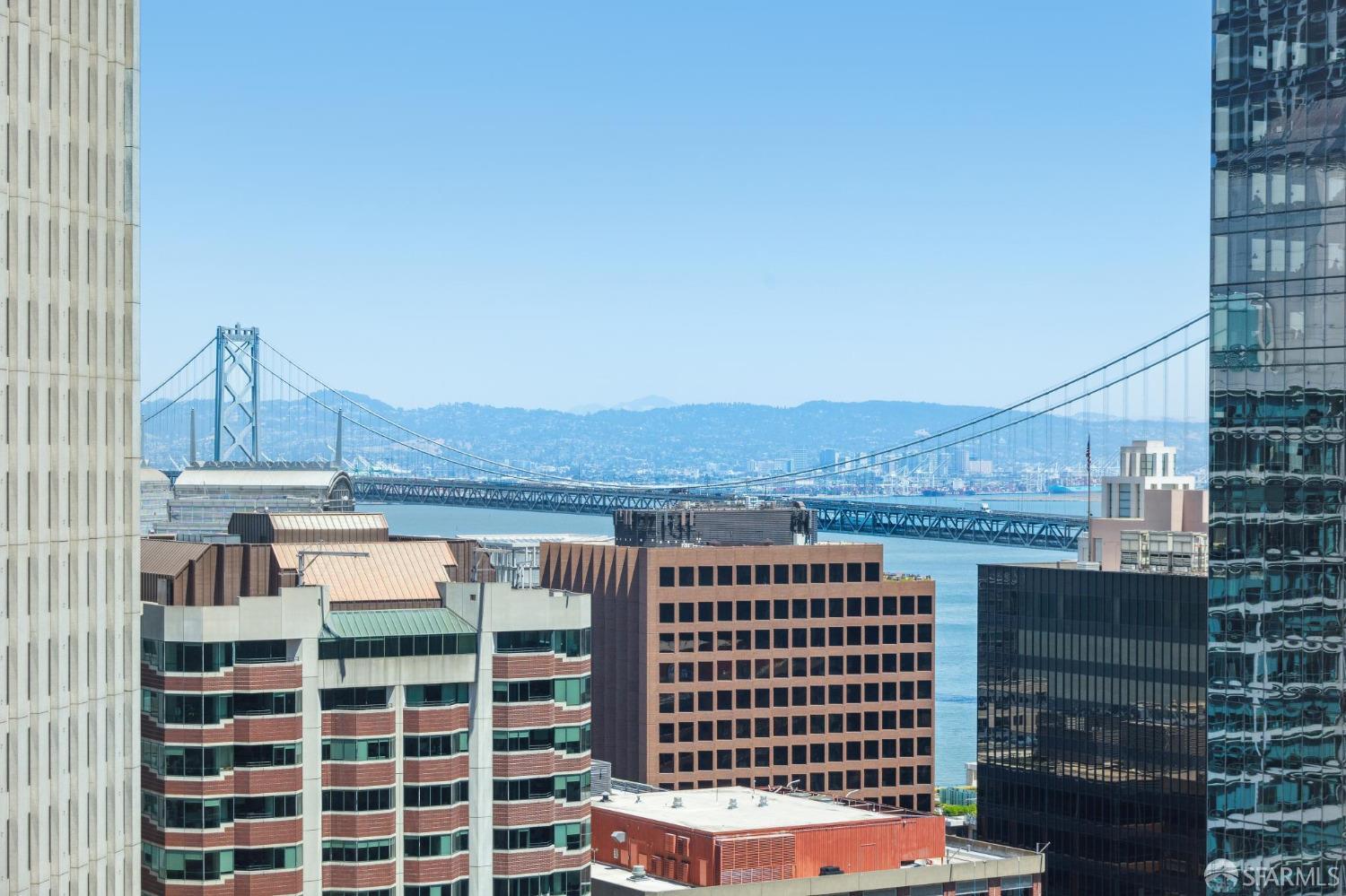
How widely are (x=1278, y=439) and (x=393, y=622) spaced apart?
2688 cm

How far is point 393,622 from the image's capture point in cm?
6600

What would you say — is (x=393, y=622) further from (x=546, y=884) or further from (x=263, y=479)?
(x=263, y=479)

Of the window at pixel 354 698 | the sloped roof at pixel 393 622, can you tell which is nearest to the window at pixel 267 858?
the window at pixel 354 698

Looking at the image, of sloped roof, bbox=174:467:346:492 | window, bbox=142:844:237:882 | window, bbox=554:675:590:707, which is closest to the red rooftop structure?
window, bbox=554:675:590:707

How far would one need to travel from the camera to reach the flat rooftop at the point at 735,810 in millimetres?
Answer: 76875

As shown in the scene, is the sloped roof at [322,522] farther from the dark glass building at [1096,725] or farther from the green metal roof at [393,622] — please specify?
the dark glass building at [1096,725]

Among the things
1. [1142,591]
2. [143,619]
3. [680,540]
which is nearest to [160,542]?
[143,619]

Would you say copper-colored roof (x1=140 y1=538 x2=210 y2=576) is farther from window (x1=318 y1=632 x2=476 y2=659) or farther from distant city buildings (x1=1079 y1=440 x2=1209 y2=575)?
distant city buildings (x1=1079 y1=440 x2=1209 y2=575)

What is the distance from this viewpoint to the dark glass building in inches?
3142

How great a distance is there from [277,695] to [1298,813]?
97.0 feet

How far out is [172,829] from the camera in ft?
204

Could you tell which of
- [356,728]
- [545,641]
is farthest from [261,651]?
[545,641]

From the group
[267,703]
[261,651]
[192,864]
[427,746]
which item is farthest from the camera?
[427,746]

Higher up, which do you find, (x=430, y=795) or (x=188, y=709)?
(x=188, y=709)
